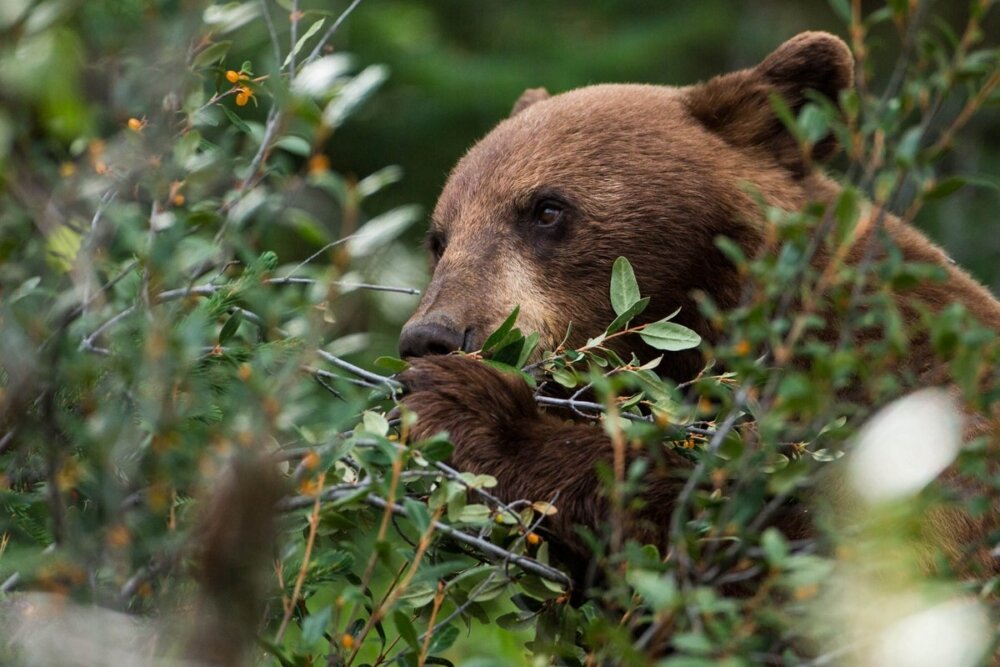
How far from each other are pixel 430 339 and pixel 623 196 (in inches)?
36.9

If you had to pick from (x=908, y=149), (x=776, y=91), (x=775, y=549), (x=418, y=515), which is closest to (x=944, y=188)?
(x=908, y=149)

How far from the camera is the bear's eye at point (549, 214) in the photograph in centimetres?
405

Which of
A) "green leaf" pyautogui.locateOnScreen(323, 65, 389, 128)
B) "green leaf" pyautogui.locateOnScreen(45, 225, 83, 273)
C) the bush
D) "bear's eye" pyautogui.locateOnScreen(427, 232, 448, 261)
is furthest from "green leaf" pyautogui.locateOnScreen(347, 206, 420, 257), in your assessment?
"bear's eye" pyautogui.locateOnScreen(427, 232, 448, 261)

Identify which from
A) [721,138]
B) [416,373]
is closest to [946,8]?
[721,138]

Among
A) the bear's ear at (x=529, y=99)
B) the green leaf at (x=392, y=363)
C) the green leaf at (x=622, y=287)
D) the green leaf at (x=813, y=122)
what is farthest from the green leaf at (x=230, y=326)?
the bear's ear at (x=529, y=99)

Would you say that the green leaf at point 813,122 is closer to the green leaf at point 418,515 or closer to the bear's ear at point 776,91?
the green leaf at point 418,515

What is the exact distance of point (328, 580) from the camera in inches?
103

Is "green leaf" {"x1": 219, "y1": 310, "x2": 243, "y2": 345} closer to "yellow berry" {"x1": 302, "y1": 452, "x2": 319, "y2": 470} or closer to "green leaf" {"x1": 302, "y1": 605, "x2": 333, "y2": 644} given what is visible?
"yellow berry" {"x1": 302, "y1": 452, "x2": 319, "y2": 470}

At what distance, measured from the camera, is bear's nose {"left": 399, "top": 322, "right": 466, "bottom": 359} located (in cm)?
342

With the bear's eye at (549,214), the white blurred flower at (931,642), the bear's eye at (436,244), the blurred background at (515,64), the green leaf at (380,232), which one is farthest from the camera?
the blurred background at (515,64)

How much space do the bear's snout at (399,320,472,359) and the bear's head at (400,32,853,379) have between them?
0.53 feet

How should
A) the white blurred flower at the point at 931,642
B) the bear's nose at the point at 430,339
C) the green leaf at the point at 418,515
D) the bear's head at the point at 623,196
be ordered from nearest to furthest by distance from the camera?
the white blurred flower at the point at 931,642 → the green leaf at the point at 418,515 → the bear's nose at the point at 430,339 → the bear's head at the point at 623,196

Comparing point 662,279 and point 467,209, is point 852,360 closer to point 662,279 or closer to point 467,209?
point 662,279

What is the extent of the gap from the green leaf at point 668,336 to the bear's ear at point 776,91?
1.37 m
